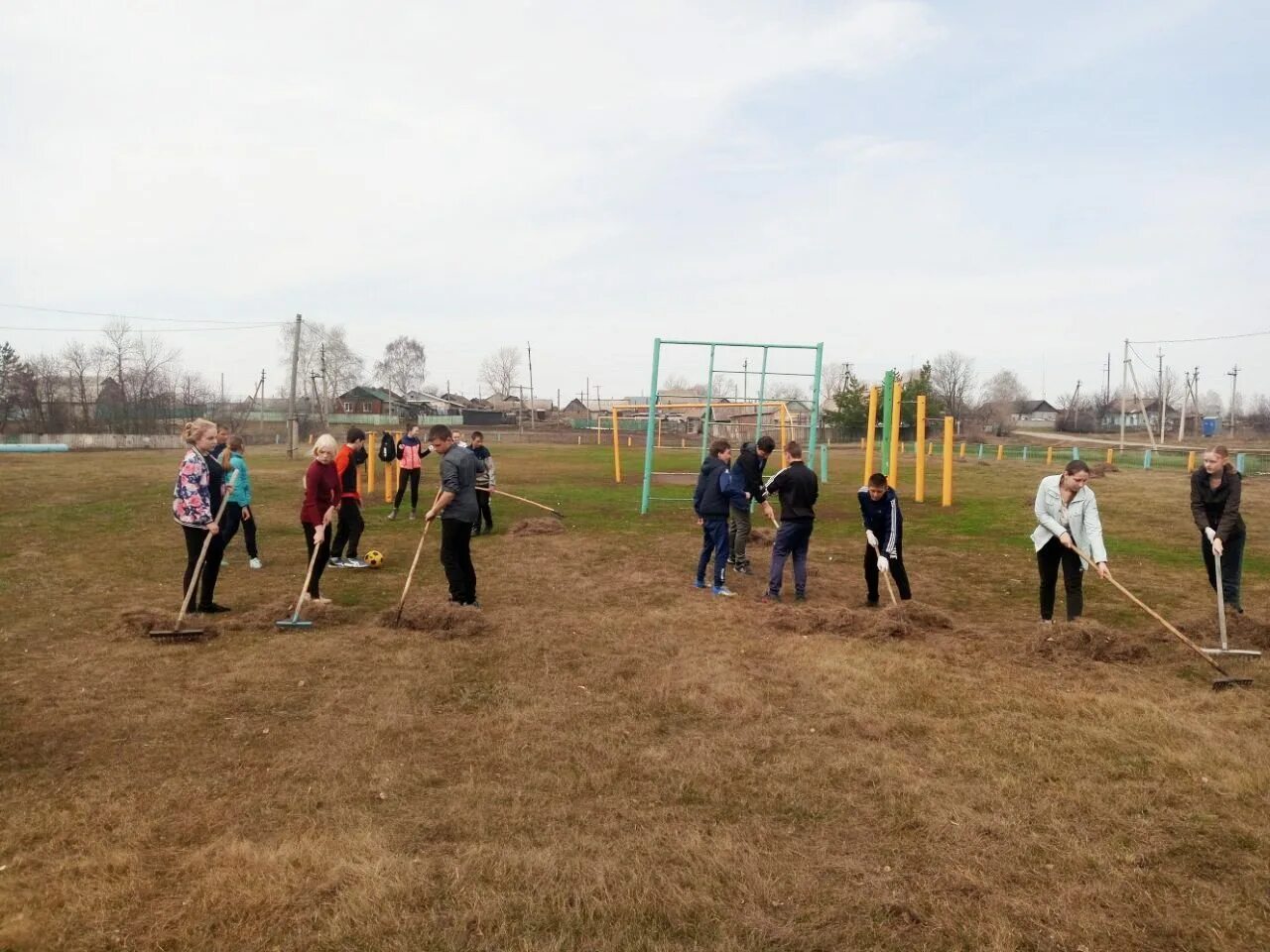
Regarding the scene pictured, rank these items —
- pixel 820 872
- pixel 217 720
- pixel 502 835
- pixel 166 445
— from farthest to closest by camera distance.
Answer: pixel 166 445, pixel 217 720, pixel 502 835, pixel 820 872

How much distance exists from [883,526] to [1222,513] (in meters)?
3.12

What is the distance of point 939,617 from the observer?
7.48 metres

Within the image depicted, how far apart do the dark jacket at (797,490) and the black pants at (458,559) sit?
323 centimetres

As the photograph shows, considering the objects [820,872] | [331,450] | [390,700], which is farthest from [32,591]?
[820,872]

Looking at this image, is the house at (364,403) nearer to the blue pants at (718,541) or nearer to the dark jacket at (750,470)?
the dark jacket at (750,470)

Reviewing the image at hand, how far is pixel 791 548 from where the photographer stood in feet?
28.7

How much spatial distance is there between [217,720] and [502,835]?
245 cm

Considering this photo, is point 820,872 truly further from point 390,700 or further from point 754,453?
point 754,453

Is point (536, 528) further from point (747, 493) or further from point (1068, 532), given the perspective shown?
point (1068, 532)

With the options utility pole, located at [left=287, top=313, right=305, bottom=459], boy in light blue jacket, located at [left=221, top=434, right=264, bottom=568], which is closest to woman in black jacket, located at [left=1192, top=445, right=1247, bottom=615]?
boy in light blue jacket, located at [left=221, top=434, right=264, bottom=568]

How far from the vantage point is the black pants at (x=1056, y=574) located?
710 centimetres

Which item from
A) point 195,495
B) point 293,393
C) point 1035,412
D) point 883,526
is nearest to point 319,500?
point 195,495

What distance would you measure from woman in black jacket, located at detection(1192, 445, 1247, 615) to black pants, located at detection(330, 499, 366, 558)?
28.8ft

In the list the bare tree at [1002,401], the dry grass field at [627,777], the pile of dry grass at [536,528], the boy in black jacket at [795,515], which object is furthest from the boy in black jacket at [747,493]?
the bare tree at [1002,401]
